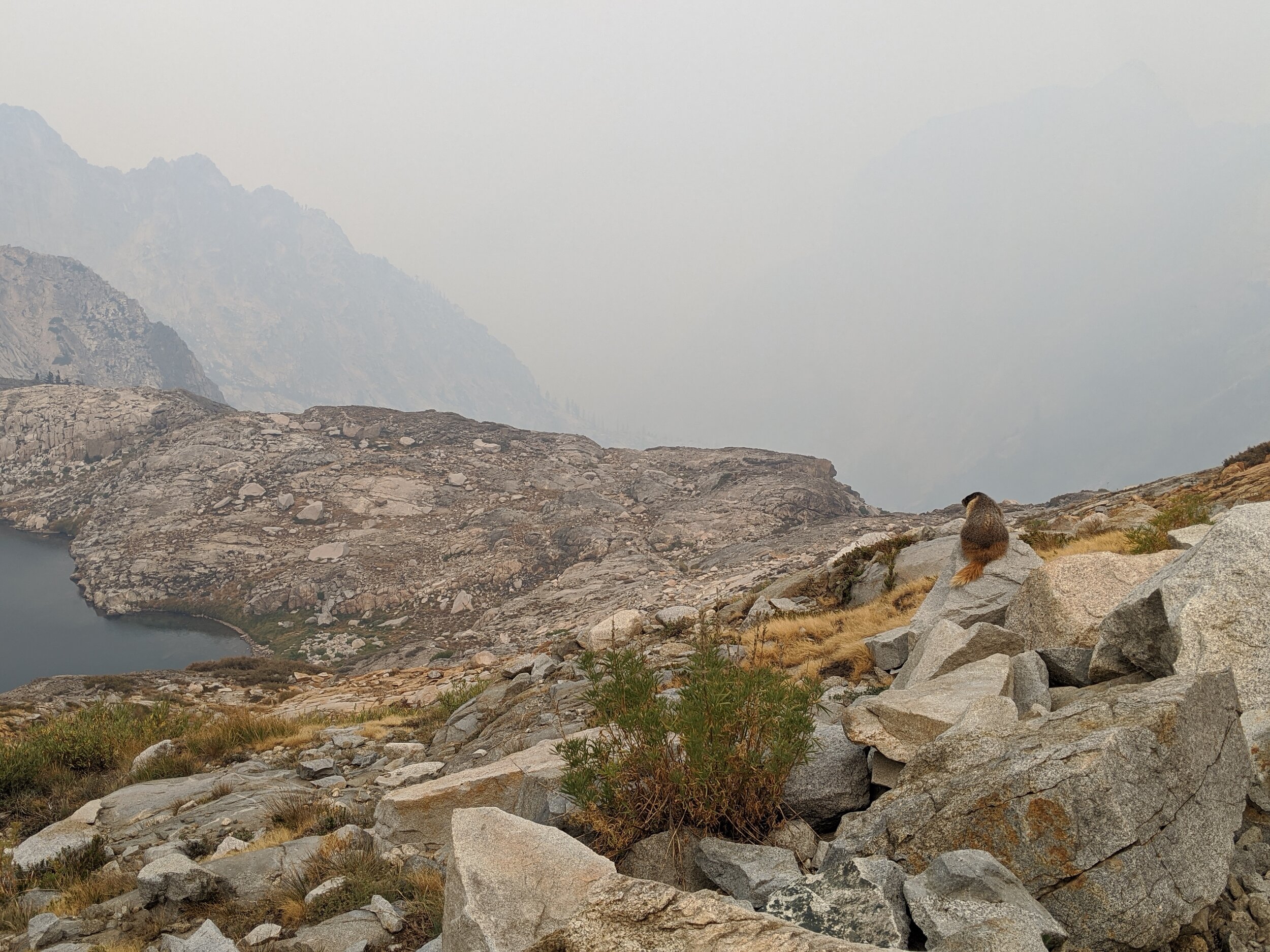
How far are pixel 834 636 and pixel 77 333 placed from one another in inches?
7456

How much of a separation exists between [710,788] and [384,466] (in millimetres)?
48020

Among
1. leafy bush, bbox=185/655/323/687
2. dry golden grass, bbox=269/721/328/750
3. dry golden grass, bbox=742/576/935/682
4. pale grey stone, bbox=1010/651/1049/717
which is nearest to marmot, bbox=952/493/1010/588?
dry golden grass, bbox=742/576/935/682

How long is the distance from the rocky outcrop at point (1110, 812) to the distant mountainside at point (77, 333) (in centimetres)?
15692

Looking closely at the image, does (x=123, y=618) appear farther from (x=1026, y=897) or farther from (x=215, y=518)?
(x=1026, y=897)

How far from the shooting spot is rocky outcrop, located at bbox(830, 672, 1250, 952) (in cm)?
250

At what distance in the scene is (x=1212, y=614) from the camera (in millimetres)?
3885

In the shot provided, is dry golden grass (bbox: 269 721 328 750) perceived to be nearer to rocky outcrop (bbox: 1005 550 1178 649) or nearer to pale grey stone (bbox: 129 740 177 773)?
pale grey stone (bbox: 129 740 177 773)

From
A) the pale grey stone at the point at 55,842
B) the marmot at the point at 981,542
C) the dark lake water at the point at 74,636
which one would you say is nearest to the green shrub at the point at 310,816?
the pale grey stone at the point at 55,842

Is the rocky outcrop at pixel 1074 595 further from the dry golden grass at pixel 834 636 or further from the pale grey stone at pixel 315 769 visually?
the pale grey stone at pixel 315 769

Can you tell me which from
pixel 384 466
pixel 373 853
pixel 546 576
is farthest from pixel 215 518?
pixel 373 853

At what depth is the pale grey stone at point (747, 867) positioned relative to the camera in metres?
3.11

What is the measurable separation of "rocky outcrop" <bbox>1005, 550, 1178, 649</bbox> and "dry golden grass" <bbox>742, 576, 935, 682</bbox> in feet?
8.80

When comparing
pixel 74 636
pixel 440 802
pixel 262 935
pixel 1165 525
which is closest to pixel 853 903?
pixel 262 935

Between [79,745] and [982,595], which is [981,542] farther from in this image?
[79,745]
